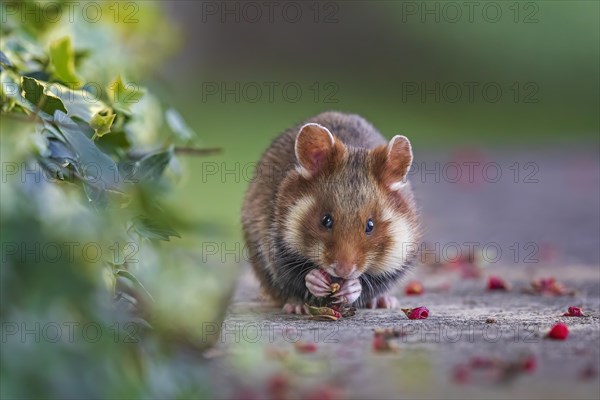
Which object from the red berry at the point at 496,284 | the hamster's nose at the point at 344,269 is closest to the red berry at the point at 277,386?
the hamster's nose at the point at 344,269

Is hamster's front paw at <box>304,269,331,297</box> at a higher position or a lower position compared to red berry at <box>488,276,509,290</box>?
higher

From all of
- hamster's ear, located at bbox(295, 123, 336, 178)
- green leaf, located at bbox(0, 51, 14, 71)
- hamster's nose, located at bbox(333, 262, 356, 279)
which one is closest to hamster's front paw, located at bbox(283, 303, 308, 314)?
hamster's nose, located at bbox(333, 262, 356, 279)

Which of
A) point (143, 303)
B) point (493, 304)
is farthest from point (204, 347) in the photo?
point (493, 304)

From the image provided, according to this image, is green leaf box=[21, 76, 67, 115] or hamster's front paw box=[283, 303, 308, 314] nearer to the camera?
green leaf box=[21, 76, 67, 115]

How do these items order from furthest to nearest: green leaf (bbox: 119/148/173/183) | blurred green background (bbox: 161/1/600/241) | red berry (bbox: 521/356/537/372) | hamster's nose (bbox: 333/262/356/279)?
1. blurred green background (bbox: 161/1/600/241)
2. green leaf (bbox: 119/148/173/183)
3. hamster's nose (bbox: 333/262/356/279)
4. red berry (bbox: 521/356/537/372)

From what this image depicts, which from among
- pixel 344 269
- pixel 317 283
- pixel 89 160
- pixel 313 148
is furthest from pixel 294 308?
pixel 89 160

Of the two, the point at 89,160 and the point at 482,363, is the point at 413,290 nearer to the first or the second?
the point at 482,363

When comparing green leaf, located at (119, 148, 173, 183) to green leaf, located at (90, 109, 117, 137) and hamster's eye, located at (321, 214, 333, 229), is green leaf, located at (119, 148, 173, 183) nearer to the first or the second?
green leaf, located at (90, 109, 117, 137)

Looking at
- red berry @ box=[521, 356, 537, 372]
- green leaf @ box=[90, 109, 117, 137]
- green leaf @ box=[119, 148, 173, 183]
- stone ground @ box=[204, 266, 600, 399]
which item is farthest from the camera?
green leaf @ box=[119, 148, 173, 183]
